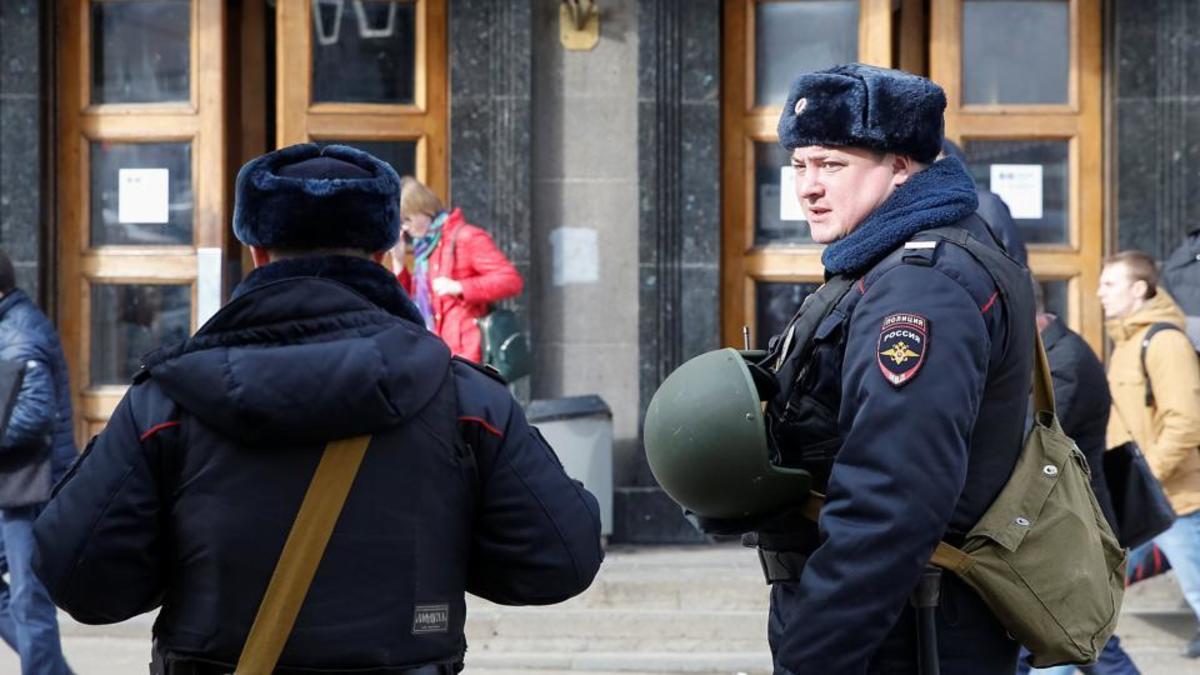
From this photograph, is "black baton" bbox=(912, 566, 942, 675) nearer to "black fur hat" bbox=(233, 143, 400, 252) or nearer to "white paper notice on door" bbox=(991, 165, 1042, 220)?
"black fur hat" bbox=(233, 143, 400, 252)

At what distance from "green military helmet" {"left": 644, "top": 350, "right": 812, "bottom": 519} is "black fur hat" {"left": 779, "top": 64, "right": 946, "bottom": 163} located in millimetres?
424

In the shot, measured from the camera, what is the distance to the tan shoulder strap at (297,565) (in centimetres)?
291

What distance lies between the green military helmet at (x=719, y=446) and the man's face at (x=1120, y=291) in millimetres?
4601

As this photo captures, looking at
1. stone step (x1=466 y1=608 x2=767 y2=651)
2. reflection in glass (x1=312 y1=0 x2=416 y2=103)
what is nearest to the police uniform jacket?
stone step (x1=466 y1=608 x2=767 y2=651)

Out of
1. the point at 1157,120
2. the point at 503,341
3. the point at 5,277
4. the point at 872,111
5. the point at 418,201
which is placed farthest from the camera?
the point at 1157,120

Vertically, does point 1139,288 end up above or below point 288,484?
above

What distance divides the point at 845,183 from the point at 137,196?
7.32 meters

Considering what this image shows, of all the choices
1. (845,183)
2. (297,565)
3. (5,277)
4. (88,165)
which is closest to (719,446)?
(845,183)

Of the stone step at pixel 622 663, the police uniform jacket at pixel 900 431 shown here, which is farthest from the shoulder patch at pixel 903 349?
the stone step at pixel 622 663

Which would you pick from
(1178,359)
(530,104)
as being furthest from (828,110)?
(530,104)

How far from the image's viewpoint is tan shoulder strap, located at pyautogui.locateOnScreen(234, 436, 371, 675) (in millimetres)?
2906

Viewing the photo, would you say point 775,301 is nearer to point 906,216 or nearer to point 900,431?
point 906,216

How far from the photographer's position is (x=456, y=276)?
8.90 m

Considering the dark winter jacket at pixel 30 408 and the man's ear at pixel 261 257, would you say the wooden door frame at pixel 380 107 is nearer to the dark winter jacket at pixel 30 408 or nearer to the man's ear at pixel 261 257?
the dark winter jacket at pixel 30 408
